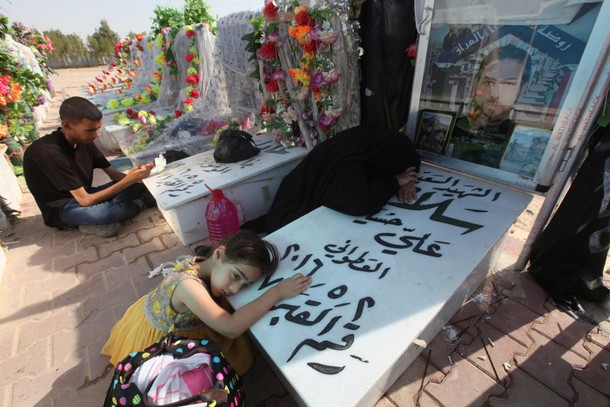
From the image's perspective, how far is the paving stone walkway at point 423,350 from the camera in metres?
1.45

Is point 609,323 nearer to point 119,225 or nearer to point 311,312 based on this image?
point 311,312

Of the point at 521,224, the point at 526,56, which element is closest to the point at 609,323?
the point at 521,224

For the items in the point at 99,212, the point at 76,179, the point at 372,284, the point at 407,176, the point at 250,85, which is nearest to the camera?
the point at 372,284

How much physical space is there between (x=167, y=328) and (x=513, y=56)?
2.46 metres

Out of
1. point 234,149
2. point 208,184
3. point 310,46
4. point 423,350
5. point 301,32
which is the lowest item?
point 423,350

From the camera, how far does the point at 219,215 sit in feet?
7.86

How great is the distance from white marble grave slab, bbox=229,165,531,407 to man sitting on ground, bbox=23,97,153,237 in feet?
6.16

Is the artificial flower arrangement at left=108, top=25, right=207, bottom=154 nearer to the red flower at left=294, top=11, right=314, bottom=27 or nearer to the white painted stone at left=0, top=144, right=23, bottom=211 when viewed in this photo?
the white painted stone at left=0, top=144, right=23, bottom=211

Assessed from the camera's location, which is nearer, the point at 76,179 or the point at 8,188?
the point at 76,179

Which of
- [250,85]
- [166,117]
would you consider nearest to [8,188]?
[166,117]

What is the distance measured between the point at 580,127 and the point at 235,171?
95.0 inches

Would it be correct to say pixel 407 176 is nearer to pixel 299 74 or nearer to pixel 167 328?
pixel 299 74

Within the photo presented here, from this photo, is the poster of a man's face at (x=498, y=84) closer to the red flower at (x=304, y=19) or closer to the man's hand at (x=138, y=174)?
the red flower at (x=304, y=19)

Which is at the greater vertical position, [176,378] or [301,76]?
[301,76]
